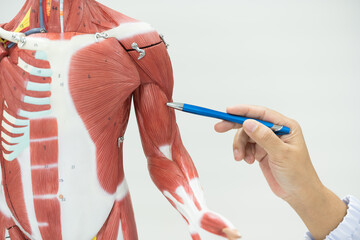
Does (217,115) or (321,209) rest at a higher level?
(217,115)

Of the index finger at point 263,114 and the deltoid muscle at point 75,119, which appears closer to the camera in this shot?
the deltoid muscle at point 75,119

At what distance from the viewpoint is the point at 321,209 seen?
0.95m

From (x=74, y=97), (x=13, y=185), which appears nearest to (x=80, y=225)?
(x=13, y=185)

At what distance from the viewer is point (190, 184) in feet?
2.85

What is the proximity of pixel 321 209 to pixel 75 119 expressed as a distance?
597 millimetres

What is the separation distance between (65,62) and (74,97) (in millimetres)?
72

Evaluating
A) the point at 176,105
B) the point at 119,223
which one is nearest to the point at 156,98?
the point at 176,105

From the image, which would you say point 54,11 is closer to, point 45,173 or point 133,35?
point 133,35

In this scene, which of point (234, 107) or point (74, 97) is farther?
point (234, 107)

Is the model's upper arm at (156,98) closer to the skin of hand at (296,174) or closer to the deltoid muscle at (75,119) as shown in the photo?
the deltoid muscle at (75,119)

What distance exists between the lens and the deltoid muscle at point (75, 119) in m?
0.82

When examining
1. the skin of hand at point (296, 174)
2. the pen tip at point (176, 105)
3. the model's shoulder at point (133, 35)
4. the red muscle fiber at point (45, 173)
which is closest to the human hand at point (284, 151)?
the skin of hand at point (296, 174)

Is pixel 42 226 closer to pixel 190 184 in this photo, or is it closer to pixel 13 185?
pixel 13 185

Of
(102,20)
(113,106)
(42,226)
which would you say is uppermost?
(102,20)
